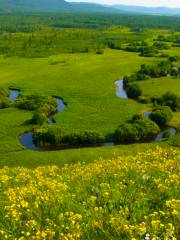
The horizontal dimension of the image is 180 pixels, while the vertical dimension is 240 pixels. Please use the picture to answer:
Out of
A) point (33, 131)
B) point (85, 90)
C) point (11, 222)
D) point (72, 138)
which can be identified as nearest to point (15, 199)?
point (11, 222)

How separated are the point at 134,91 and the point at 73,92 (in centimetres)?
1300

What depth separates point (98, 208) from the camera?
33.0 ft

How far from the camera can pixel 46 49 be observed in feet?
506

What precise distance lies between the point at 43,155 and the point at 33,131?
11.6 metres

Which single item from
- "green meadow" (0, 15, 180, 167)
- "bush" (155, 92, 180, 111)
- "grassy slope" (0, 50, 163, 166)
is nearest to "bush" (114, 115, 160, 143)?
"green meadow" (0, 15, 180, 167)

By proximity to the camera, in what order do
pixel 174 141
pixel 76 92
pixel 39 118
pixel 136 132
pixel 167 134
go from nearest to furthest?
pixel 174 141, pixel 136 132, pixel 167 134, pixel 39 118, pixel 76 92

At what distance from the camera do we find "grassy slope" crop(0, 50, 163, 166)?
53562 mm

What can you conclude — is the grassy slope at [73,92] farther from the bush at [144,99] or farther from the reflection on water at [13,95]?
the bush at [144,99]

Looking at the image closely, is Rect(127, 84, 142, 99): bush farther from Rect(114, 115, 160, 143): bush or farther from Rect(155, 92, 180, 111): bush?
Rect(114, 115, 160, 143): bush

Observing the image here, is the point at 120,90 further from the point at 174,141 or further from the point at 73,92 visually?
the point at 174,141

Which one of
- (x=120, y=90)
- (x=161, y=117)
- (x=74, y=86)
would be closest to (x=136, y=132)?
(x=161, y=117)

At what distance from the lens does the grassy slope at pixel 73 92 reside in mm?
53562

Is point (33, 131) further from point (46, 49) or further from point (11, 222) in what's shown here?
point (46, 49)

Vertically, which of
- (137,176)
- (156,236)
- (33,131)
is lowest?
(33,131)
